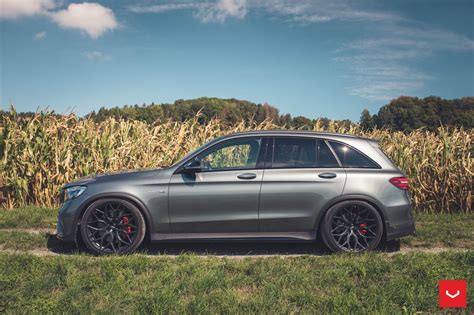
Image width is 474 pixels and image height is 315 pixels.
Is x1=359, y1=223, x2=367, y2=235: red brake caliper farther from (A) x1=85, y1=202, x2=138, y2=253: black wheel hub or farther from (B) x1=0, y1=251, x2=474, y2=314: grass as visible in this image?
(A) x1=85, y1=202, x2=138, y2=253: black wheel hub

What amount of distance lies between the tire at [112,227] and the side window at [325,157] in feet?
8.54

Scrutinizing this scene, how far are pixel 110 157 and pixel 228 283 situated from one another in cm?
747

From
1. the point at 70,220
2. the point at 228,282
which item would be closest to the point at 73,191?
Result: the point at 70,220

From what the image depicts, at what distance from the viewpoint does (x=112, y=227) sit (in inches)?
273

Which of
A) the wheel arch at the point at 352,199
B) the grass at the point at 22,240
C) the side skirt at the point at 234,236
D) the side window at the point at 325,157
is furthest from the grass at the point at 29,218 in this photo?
the side window at the point at 325,157

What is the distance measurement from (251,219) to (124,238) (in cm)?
177

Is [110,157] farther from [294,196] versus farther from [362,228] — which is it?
[362,228]

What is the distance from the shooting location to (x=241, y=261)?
6227 mm

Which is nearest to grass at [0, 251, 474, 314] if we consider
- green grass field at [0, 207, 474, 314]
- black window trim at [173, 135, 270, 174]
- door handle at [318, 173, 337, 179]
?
green grass field at [0, 207, 474, 314]

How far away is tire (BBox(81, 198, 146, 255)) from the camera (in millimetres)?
6867

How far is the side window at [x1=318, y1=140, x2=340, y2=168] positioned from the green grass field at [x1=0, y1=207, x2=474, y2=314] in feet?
4.12

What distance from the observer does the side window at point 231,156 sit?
7.04 m

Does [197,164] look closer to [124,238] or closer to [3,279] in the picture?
[124,238]

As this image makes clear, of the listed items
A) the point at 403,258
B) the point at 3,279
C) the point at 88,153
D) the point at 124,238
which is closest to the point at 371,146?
the point at 403,258
